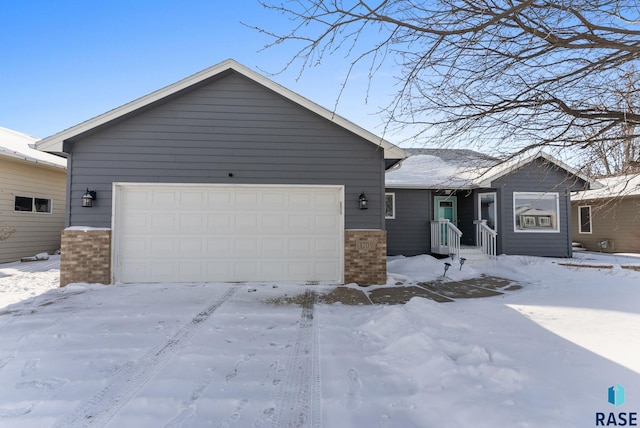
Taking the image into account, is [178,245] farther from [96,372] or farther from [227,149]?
[96,372]

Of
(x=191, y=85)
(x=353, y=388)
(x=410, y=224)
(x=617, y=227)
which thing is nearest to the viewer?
(x=353, y=388)

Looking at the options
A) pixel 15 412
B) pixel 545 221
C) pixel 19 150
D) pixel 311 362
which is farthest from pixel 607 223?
pixel 19 150

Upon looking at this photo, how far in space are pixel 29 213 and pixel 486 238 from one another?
630 inches

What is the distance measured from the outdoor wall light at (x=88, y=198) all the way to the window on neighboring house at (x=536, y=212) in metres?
12.9

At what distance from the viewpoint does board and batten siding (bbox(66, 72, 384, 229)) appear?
6.93 meters

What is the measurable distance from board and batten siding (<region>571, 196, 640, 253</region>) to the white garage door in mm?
11940

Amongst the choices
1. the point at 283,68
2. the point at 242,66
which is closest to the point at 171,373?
the point at 283,68

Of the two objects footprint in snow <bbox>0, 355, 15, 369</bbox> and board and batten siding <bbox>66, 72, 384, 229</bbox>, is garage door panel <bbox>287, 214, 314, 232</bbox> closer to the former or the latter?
board and batten siding <bbox>66, 72, 384, 229</bbox>

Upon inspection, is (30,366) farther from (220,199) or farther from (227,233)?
(220,199)

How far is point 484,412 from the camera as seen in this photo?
7.62 feet

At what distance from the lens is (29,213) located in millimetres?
10766

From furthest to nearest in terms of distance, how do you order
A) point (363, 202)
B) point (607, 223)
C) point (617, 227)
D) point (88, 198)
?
point (607, 223)
point (617, 227)
point (363, 202)
point (88, 198)

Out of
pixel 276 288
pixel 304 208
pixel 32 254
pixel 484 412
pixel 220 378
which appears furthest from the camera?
pixel 32 254

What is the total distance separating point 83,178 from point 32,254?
22.0 ft
